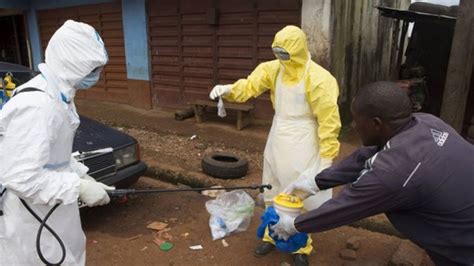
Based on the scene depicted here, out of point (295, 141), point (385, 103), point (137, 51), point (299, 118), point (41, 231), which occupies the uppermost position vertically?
point (385, 103)

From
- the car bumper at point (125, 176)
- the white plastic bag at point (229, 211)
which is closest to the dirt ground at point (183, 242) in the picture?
the white plastic bag at point (229, 211)

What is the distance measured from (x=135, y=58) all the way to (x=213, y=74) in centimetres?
237

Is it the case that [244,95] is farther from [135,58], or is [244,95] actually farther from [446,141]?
[135,58]

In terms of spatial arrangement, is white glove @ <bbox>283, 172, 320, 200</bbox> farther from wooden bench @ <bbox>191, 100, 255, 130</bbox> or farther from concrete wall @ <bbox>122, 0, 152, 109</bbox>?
concrete wall @ <bbox>122, 0, 152, 109</bbox>

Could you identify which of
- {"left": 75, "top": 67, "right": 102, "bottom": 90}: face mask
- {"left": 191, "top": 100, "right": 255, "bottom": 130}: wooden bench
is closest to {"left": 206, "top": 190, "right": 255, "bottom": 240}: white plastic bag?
{"left": 75, "top": 67, "right": 102, "bottom": 90}: face mask

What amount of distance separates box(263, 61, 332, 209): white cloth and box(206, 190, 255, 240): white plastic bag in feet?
1.93

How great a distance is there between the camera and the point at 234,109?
712 cm

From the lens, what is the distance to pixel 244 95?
3.49 m

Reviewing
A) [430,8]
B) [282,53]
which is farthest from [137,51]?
[430,8]

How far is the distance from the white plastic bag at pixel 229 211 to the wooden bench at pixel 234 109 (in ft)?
11.3

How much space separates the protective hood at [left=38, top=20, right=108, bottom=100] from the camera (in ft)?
6.36

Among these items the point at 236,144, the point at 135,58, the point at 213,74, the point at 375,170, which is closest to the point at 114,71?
the point at 135,58

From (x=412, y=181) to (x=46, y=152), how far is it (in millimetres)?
1669

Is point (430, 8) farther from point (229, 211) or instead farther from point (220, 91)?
point (229, 211)
